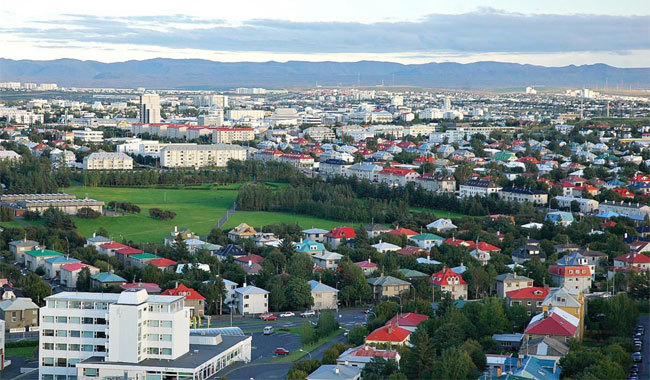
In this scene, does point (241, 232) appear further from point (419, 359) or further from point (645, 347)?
point (419, 359)

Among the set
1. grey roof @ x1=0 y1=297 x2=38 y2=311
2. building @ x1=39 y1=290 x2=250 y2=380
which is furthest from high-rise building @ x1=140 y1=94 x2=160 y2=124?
building @ x1=39 y1=290 x2=250 y2=380

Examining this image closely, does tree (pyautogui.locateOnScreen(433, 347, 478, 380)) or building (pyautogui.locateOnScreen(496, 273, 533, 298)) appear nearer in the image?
tree (pyautogui.locateOnScreen(433, 347, 478, 380))

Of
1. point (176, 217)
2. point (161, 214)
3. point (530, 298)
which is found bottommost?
point (176, 217)

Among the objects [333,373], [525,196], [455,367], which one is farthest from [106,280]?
[525,196]

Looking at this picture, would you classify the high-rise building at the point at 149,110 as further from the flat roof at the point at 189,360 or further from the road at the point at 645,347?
the flat roof at the point at 189,360

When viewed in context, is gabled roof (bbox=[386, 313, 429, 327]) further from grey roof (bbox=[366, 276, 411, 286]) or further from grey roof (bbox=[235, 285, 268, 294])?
grey roof (bbox=[235, 285, 268, 294])

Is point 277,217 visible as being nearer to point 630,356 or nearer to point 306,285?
point 306,285
